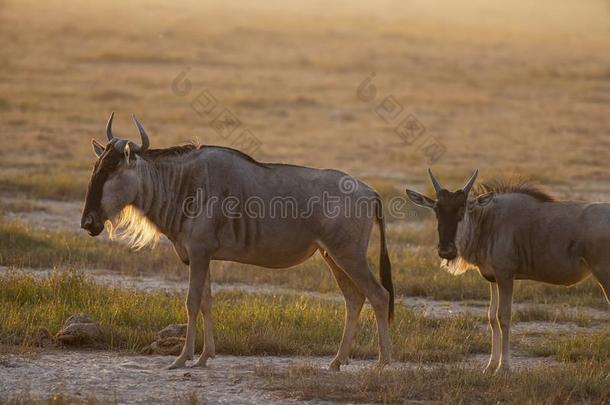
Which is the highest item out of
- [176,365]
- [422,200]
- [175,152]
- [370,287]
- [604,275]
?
[175,152]

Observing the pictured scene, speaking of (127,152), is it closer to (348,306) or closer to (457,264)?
(348,306)

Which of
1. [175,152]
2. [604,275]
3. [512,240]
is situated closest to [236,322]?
[175,152]

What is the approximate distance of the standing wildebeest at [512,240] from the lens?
807 centimetres

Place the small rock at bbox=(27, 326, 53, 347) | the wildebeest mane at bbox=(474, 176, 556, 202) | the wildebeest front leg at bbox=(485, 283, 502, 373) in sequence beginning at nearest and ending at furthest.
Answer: the wildebeest front leg at bbox=(485, 283, 502, 373) < the small rock at bbox=(27, 326, 53, 347) < the wildebeest mane at bbox=(474, 176, 556, 202)

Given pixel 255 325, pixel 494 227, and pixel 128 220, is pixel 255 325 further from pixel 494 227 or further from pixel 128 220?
pixel 494 227

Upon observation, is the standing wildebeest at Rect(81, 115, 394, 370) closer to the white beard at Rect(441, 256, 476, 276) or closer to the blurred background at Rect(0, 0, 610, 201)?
the white beard at Rect(441, 256, 476, 276)

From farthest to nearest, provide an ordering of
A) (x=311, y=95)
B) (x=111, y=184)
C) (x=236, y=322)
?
1. (x=311, y=95)
2. (x=236, y=322)
3. (x=111, y=184)

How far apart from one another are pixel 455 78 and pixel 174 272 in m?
28.8

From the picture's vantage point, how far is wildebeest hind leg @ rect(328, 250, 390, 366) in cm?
812

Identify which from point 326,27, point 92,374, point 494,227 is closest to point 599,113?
point 494,227

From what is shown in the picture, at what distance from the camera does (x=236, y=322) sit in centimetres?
909

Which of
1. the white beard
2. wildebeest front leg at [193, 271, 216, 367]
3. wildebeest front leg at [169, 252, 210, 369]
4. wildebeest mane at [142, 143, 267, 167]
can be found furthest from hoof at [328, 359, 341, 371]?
wildebeest mane at [142, 143, 267, 167]

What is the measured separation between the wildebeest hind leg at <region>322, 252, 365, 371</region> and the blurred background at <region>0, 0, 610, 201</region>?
858 cm

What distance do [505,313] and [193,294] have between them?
240 centimetres
